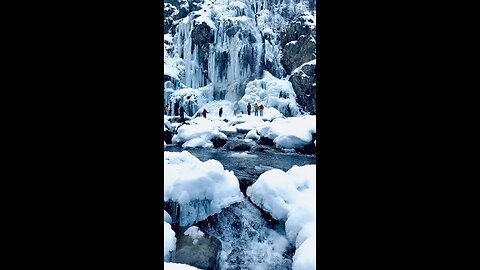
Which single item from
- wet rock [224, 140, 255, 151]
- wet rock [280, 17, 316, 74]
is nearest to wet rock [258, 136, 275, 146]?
wet rock [224, 140, 255, 151]

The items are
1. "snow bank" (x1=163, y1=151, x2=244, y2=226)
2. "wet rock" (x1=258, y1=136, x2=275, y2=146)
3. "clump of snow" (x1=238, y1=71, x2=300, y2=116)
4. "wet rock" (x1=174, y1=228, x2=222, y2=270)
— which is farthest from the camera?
"clump of snow" (x1=238, y1=71, x2=300, y2=116)

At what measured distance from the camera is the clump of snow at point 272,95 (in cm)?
2030

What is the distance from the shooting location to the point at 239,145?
1128 centimetres

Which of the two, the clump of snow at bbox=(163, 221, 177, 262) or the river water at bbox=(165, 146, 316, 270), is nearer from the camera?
the clump of snow at bbox=(163, 221, 177, 262)

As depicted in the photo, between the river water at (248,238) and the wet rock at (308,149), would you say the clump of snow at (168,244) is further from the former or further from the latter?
the wet rock at (308,149)

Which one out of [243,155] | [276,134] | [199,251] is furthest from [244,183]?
[276,134]

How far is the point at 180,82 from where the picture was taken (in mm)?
23984

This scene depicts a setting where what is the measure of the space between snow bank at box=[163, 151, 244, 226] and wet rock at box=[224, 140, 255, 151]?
5203 millimetres

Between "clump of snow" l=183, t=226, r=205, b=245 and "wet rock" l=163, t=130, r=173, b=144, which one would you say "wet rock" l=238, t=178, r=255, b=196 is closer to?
"clump of snow" l=183, t=226, r=205, b=245

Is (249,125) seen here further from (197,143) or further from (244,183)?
(244,183)

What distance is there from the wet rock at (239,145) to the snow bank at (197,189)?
520cm

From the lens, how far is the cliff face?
2244 cm

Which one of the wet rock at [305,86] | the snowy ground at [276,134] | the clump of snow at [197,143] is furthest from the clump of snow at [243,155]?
the wet rock at [305,86]

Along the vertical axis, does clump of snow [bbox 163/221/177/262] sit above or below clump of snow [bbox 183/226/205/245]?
above
